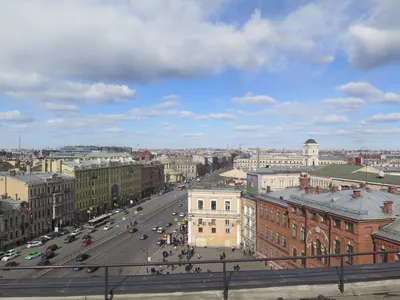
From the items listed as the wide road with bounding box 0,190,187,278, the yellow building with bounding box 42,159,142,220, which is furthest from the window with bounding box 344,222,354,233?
the yellow building with bounding box 42,159,142,220

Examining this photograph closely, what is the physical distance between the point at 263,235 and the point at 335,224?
12.9 metres

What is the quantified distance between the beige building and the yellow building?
1143 inches

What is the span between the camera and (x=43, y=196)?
54.4 m

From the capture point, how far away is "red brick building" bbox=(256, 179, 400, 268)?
20.8 meters

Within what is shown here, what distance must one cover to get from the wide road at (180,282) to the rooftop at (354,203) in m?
15.1

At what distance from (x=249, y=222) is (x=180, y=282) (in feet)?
113

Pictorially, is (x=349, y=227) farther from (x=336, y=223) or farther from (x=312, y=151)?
(x=312, y=151)

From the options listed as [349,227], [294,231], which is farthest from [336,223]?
[294,231]

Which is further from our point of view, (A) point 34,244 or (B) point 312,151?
(B) point 312,151

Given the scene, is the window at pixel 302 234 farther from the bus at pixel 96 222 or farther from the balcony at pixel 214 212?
the bus at pixel 96 222

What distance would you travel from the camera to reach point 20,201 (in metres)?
49.9

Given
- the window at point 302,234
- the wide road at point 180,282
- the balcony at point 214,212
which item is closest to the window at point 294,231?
the window at point 302,234

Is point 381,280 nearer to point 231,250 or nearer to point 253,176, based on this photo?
point 231,250

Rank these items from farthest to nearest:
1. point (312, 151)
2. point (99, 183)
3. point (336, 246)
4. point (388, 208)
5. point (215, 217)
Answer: point (312, 151) → point (99, 183) → point (215, 217) → point (336, 246) → point (388, 208)
